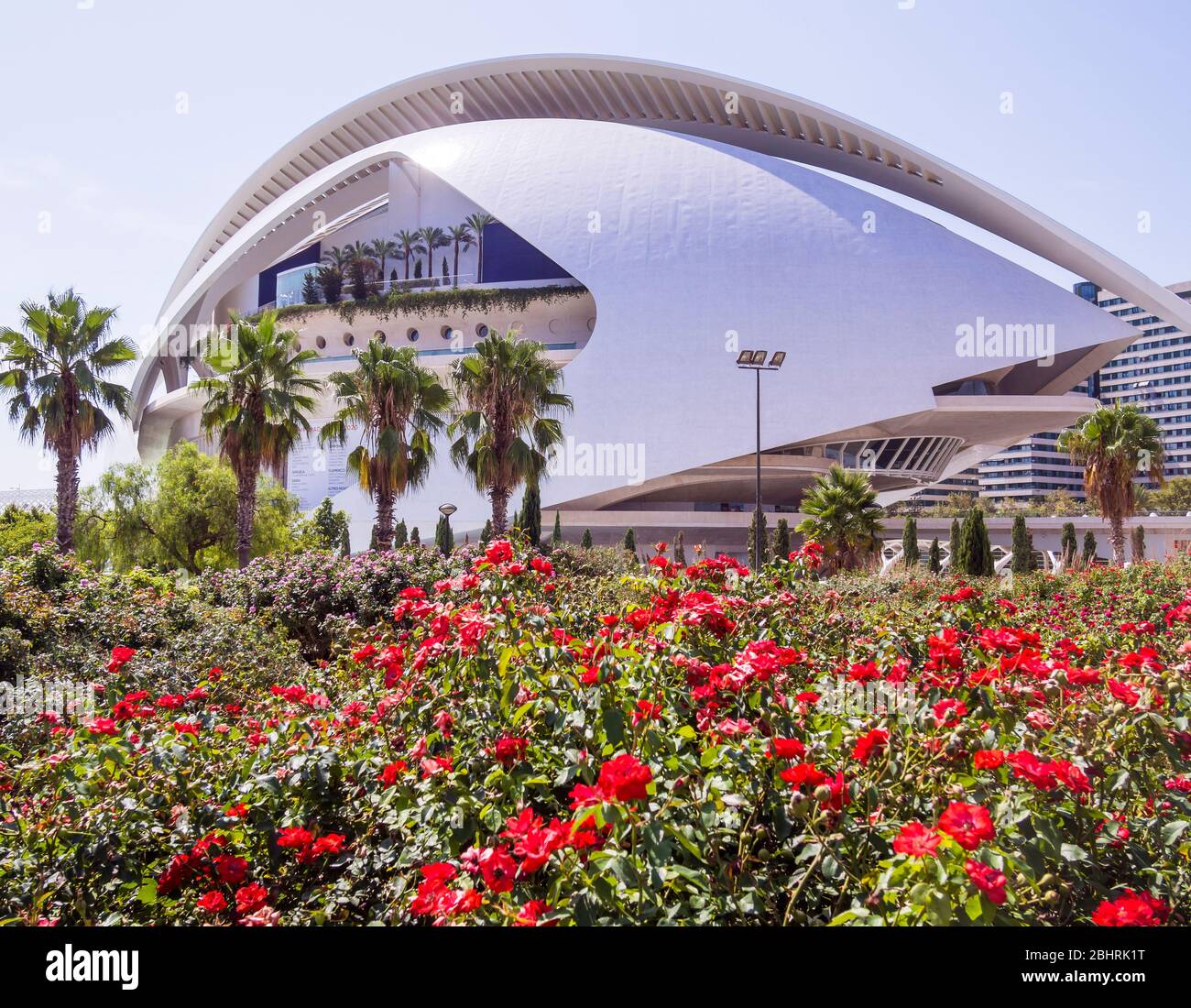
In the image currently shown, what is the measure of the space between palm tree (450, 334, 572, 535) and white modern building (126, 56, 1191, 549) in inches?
458

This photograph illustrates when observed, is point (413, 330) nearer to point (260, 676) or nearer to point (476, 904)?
point (260, 676)

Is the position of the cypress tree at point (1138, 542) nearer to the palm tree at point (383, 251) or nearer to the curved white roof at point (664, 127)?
the curved white roof at point (664, 127)

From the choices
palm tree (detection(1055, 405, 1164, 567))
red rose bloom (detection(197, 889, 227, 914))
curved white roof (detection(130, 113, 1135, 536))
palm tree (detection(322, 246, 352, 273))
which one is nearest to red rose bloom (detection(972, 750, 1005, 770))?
red rose bloom (detection(197, 889, 227, 914))

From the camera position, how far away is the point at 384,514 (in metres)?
20.0

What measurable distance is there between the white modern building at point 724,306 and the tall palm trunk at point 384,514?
41.7 ft

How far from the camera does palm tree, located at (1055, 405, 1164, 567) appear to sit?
26.9 metres

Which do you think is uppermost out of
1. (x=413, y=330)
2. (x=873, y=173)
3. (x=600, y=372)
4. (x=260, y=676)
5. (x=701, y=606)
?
(x=873, y=173)

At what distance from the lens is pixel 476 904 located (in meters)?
1.82

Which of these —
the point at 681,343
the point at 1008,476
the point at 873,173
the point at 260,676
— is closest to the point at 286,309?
the point at 681,343

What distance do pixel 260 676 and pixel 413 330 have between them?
3211 cm

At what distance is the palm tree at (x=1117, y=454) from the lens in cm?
2689

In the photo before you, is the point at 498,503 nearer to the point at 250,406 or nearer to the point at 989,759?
the point at 250,406

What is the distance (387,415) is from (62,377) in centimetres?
765

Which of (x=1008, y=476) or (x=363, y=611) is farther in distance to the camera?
(x=1008, y=476)
